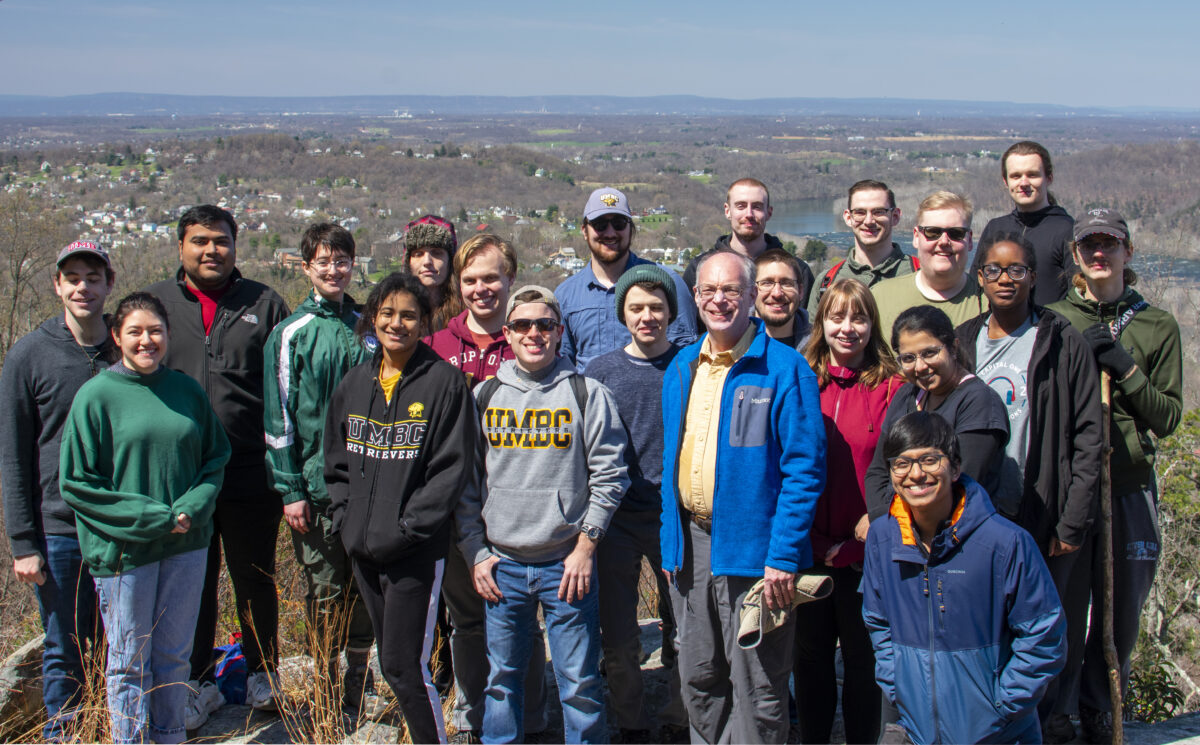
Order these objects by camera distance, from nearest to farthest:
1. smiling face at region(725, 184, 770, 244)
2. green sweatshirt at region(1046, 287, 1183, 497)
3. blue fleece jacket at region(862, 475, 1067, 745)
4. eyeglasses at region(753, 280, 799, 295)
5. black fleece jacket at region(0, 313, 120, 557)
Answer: blue fleece jacket at region(862, 475, 1067, 745) < green sweatshirt at region(1046, 287, 1183, 497) < black fleece jacket at region(0, 313, 120, 557) < eyeglasses at region(753, 280, 799, 295) < smiling face at region(725, 184, 770, 244)

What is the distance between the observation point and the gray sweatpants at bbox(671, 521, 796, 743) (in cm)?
311

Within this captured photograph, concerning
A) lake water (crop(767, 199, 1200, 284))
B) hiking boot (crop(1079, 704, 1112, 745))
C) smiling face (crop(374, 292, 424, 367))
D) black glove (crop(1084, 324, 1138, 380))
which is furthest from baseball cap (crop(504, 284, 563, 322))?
lake water (crop(767, 199, 1200, 284))

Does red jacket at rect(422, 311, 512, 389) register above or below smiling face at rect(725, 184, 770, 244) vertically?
below

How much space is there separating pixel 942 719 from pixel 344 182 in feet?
251

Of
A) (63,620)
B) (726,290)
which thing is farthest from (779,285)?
(63,620)

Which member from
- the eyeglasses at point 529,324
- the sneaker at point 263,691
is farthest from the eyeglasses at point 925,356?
the sneaker at point 263,691

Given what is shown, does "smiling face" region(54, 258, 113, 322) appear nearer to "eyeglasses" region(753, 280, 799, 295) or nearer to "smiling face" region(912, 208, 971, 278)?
"eyeglasses" region(753, 280, 799, 295)

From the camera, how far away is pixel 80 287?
3.73 m

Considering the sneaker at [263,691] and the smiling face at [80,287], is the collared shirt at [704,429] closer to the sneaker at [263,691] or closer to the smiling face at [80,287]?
the sneaker at [263,691]

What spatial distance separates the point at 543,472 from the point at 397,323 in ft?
2.79

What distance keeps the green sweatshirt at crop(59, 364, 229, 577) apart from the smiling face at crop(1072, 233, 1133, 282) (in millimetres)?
3883

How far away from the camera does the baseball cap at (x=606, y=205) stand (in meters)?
4.39

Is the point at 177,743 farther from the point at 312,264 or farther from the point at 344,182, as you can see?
the point at 344,182

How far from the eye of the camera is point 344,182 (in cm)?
7325
